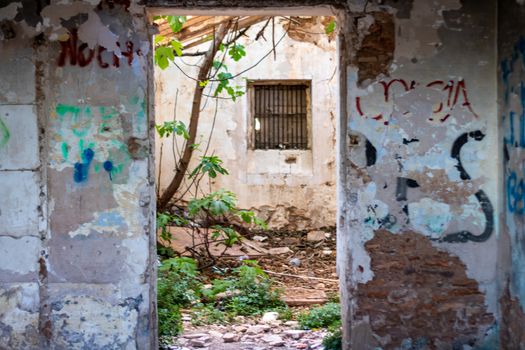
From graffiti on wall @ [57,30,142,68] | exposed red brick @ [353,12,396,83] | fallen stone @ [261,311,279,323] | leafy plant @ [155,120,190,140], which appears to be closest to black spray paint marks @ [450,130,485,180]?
exposed red brick @ [353,12,396,83]

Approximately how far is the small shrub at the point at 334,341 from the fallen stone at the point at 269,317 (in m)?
1.13

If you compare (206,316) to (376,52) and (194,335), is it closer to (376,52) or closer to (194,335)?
(194,335)

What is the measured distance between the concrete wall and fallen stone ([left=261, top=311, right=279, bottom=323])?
422 cm

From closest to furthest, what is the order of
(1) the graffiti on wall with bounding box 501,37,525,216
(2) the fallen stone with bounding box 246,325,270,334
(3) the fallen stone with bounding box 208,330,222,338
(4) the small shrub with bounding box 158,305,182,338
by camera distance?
(1) the graffiti on wall with bounding box 501,37,525,216 → (4) the small shrub with bounding box 158,305,182,338 → (3) the fallen stone with bounding box 208,330,222,338 → (2) the fallen stone with bounding box 246,325,270,334

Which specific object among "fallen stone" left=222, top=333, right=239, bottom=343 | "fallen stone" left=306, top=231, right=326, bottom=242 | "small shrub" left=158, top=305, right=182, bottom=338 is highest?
"fallen stone" left=306, top=231, right=326, bottom=242

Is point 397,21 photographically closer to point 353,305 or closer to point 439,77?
point 439,77

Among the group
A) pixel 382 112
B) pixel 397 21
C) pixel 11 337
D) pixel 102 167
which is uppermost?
pixel 397 21

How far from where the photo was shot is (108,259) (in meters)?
3.81

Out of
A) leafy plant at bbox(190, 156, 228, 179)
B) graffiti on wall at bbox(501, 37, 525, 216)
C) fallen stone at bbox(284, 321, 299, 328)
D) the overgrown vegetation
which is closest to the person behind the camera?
graffiti on wall at bbox(501, 37, 525, 216)

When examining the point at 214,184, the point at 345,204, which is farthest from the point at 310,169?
the point at 345,204

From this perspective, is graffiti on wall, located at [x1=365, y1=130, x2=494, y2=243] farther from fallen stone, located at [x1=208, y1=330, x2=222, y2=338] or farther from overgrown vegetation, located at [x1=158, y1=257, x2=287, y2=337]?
overgrown vegetation, located at [x1=158, y1=257, x2=287, y2=337]

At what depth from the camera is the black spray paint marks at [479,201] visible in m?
3.85

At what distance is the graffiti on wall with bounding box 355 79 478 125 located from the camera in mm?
3816

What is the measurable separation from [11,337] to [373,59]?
112 inches
